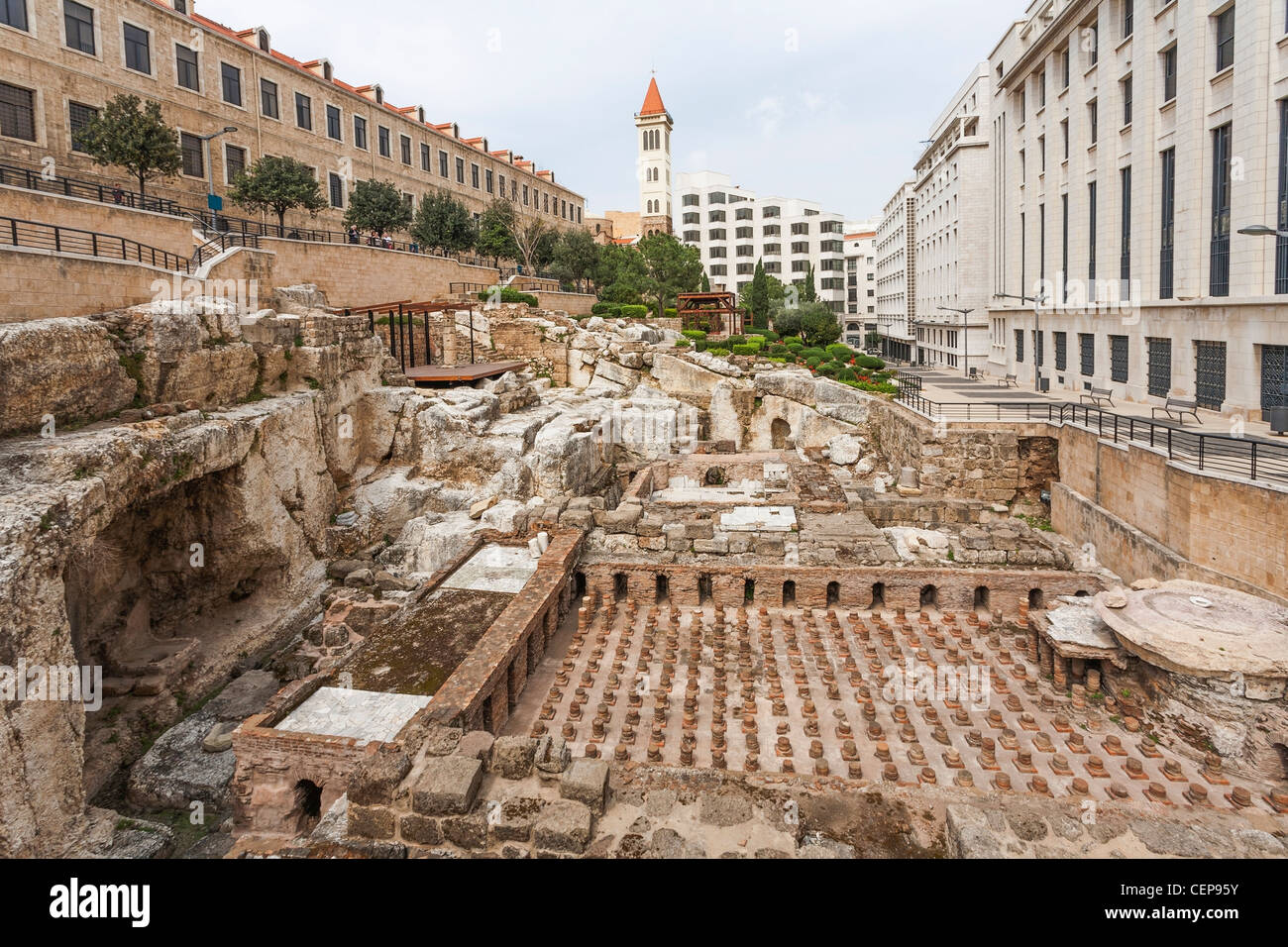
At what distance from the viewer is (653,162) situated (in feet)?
286

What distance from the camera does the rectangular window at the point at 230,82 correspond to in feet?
123

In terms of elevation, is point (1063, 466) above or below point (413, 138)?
below

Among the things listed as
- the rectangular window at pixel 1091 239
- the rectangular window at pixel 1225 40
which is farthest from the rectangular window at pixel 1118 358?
A: the rectangular window at pixel 1225 40

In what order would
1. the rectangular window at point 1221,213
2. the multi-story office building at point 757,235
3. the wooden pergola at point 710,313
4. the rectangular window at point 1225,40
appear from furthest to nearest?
the multi-story office building at point 757,235 → the wooden pergola at point 710,313 → the rectangular window at point 1221,213 → the rectangular window at point 1225,40

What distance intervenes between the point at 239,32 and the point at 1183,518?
4840 cm

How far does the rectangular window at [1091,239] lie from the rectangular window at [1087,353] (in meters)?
1.53

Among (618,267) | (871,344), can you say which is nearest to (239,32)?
(618,267)

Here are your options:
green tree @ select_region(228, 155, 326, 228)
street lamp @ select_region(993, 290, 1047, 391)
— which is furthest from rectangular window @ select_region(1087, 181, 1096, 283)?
green tree @ select_region(228, 155, 326, 228)

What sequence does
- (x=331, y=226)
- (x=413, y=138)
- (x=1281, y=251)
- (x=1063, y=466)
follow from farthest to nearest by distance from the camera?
(x=413, y=138)
(x=331, y=226)
(x=1063, y=466)
(x=1281, y=251)

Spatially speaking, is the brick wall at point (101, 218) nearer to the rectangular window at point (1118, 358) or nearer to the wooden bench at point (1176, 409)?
the wooden bench at point (1176, 409)

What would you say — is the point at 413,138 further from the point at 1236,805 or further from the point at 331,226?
the point at 1236,805

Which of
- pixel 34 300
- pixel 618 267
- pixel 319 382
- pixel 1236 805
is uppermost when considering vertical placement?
pixel 618 267

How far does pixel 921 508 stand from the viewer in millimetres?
16766

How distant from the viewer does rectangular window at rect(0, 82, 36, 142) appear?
2753 centimetres
